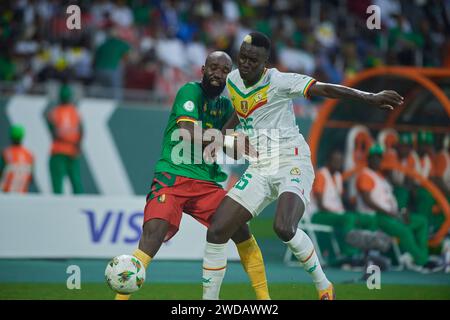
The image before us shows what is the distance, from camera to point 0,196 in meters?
13.4

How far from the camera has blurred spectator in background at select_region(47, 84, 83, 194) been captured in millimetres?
16922

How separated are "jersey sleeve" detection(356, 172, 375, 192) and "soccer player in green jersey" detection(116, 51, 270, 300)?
5.33m

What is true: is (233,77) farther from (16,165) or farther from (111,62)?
(111,62)

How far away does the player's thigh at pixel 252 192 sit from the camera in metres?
8.61

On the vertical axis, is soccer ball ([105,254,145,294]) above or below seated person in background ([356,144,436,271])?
above

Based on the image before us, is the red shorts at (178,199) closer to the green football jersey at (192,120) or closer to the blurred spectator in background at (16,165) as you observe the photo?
the green football jersey at (192,120)

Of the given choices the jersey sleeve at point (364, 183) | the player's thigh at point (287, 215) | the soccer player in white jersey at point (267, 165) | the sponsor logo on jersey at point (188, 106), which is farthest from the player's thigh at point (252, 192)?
the jersey sleeve at point (364, 183)

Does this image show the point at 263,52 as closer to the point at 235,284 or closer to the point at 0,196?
the point at 235,284

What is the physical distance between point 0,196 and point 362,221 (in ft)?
17.3

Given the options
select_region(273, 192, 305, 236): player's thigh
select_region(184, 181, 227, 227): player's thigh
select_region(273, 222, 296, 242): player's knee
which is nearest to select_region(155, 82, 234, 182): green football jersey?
select_region(184, 181, 227, 227): player's thigh

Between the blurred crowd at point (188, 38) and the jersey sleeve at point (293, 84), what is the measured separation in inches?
384

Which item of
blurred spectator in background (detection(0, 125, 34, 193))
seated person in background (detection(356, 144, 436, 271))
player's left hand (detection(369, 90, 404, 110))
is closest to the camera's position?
player's left hand (detection(369, 90, 404, 110))

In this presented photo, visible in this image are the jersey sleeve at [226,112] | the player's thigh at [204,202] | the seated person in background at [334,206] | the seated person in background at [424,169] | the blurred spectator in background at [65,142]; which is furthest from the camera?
the blurred spectator in background at [65,142]

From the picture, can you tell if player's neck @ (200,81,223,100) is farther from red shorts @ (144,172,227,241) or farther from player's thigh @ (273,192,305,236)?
player's thigh @ (273,192,305,236)
